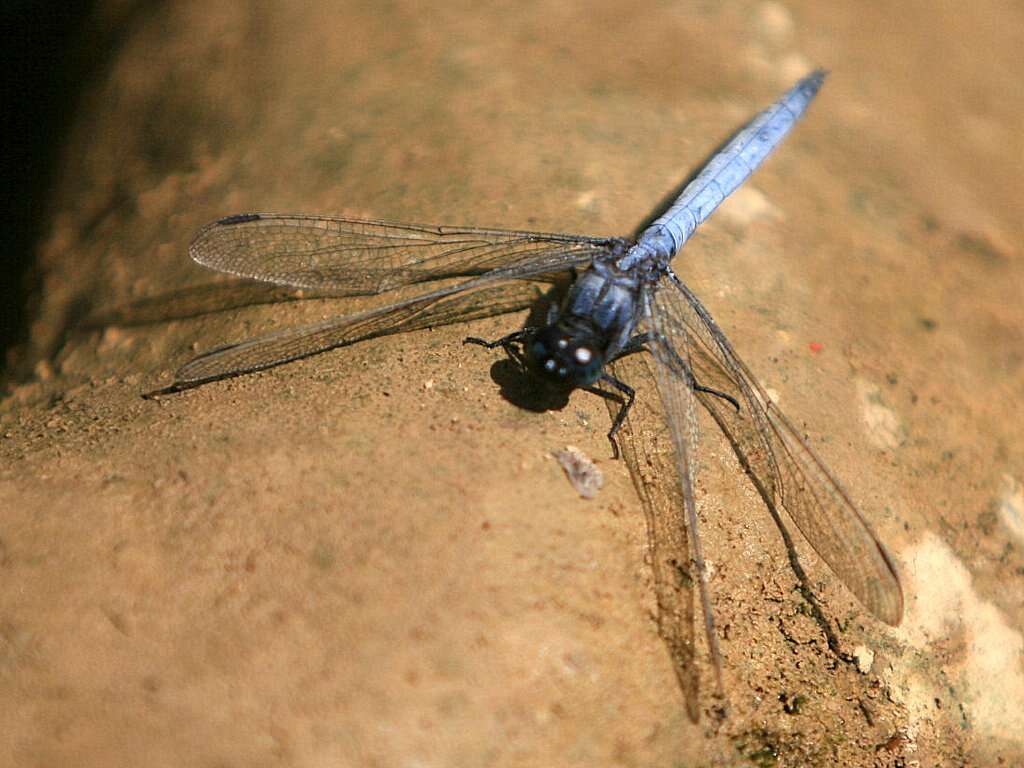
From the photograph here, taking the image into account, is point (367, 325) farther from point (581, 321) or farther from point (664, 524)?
point (664, 524)

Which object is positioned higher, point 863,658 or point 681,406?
point 681,406

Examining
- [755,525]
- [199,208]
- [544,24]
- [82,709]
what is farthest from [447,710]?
[544,24]

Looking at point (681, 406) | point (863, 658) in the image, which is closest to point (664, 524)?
point (681, 406)

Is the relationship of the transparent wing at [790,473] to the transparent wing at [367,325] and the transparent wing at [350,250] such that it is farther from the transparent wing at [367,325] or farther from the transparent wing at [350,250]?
the transparent wing at [350,250]

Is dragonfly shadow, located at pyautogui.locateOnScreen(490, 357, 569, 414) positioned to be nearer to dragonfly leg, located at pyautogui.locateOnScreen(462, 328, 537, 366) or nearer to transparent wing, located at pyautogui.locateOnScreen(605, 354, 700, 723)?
dragonfly leg, located at pyautogui.locateOnScreen(462, 328, 537, 366)

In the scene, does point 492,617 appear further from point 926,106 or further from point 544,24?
point 926,106

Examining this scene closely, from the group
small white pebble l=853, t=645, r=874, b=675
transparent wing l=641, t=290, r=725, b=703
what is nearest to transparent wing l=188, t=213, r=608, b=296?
transparent wing l=641, t=290, r=725, b=703
